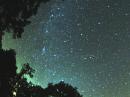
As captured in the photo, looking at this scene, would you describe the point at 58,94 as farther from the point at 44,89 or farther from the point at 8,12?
the point at 8,12

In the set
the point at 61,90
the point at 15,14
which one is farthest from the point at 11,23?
the point at 61,90

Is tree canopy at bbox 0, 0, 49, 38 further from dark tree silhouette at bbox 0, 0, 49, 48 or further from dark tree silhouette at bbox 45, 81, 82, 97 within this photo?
dark tree silhouette at bbox 45, 81, 82, 97

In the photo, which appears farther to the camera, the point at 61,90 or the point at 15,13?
the point at 61,90

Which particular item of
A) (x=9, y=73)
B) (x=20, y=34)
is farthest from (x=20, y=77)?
(x=20, y=34)

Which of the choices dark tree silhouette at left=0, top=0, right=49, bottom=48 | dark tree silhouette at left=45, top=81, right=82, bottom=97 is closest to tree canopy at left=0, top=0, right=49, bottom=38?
dark tree silhouette at left=0, top=0, right=49, bottom=48

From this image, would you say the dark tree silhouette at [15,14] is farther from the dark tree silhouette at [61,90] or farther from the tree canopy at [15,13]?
the dark tree silhouette at [61,90]

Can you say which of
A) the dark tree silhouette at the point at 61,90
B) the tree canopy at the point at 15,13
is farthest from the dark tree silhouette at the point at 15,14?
the dark tree silhouette at the point at 61,90

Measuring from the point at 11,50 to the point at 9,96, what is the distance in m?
2.76

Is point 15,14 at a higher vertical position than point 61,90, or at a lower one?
higher

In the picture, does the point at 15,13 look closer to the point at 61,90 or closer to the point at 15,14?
the point at 15,14

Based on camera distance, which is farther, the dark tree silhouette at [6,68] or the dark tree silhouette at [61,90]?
the dark tree silhouette at [61,90]

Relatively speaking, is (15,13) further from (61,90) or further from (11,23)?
(61,90)

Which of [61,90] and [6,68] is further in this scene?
[61,90]

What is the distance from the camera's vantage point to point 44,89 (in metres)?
36.4
